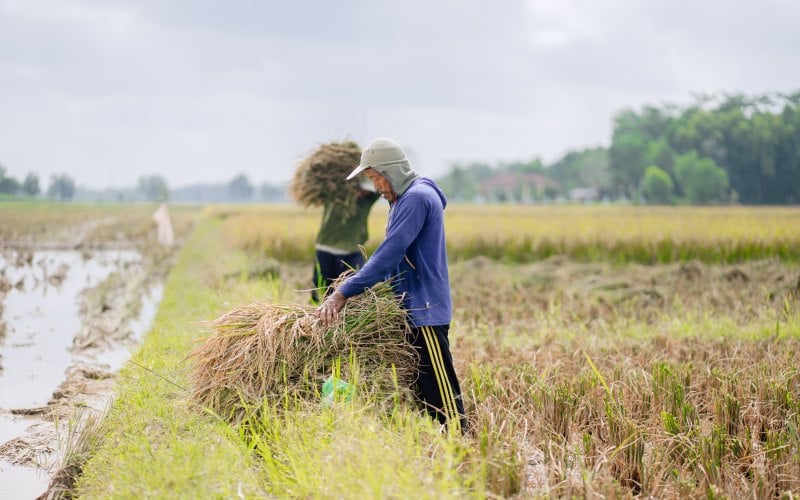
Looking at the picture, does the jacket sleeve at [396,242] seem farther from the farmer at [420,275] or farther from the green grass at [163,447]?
the green grass at [163,447]

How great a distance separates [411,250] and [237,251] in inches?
454

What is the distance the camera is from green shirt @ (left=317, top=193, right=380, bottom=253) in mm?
6527

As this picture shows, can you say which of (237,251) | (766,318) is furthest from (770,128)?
(766,318)

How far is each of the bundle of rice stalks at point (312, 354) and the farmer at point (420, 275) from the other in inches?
3.6

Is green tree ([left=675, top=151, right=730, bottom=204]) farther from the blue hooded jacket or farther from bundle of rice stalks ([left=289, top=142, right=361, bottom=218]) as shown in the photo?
the blue hooded jacket

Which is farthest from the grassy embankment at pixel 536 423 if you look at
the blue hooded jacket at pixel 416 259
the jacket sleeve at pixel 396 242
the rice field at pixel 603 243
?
the rice field at pixel 603 243

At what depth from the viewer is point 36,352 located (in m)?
7.51

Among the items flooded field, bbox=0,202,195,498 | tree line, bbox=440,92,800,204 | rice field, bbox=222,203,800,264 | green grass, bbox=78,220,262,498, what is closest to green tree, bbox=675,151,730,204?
tree line, bbox=440,92,800,204

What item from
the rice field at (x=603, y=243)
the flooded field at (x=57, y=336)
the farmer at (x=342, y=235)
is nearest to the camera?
the flooded field at (x=57, y=336)

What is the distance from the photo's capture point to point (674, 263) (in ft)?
45.8

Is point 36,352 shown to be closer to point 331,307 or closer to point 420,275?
point 331,307

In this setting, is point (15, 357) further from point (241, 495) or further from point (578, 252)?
point (578, 252)

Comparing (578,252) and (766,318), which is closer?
(766,318)

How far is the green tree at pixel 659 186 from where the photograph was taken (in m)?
47.7
